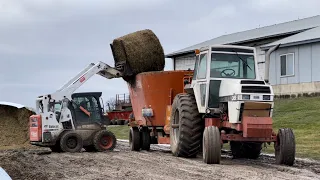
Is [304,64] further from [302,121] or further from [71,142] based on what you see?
[71,142]

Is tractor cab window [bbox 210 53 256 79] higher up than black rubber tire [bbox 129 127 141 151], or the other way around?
tractor cab window [bbox 210 53 256 79]

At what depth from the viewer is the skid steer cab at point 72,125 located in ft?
60.1

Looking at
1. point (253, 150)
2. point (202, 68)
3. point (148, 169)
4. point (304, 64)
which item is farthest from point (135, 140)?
point (304, 64)

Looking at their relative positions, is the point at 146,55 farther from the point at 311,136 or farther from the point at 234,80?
the point at 311,136

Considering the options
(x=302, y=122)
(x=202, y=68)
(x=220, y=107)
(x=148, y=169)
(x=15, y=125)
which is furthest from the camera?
(x=302, y=122)

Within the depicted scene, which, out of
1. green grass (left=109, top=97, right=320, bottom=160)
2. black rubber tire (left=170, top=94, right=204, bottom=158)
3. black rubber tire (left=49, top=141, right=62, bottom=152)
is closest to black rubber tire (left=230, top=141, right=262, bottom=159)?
green grass (left=109, top=97, right=320, bottom=160)

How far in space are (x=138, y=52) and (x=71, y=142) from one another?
12.0ft

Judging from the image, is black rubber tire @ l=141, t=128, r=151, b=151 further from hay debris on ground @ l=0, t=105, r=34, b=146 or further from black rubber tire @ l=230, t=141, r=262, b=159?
hay debris on ground @ l=0, t=105, r=34, b=146

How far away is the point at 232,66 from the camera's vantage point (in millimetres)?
14219

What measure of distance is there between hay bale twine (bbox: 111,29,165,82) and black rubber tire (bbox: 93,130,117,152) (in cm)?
199

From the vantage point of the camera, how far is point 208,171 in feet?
38.0

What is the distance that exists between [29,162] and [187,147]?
4151 millimetres

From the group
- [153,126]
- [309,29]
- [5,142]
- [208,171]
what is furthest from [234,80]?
[309,29]

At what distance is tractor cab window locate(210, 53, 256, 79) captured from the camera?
46.2ft
